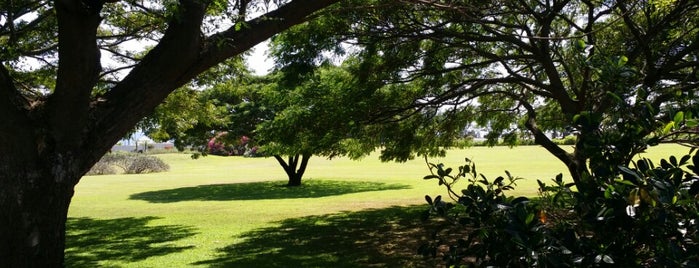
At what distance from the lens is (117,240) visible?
472 inches

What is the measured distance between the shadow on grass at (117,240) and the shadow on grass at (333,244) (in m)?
1.55

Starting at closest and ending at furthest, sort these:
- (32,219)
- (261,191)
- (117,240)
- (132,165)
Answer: (32,219), (117,240), (261,191), (132,165)

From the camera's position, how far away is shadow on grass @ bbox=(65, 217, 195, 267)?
980 cm

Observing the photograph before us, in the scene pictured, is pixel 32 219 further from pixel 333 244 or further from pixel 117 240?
pixel 117 240

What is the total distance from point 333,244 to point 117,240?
16.6 ft

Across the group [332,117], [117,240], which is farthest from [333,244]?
[117,240]

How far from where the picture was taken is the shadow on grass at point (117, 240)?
980 centimetres

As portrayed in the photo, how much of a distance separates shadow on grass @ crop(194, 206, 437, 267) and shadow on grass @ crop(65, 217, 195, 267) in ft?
5.09

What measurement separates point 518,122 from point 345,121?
4.97m

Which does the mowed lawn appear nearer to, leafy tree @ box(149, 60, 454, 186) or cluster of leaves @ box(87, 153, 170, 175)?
leafy tree @ box(149, 60, 454, 186)

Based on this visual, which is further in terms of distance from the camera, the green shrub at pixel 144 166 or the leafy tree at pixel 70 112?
the green shrub at pixel 144 166

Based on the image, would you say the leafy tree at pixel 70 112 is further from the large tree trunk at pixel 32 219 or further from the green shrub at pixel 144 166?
the green shrub at pixel 144 166

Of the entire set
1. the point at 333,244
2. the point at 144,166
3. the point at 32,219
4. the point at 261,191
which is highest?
the point at 144,166

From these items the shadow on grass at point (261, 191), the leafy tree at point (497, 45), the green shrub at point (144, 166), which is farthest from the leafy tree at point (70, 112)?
the green shrub at point (144, 166)
